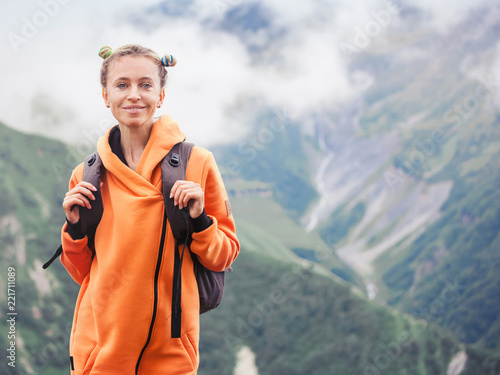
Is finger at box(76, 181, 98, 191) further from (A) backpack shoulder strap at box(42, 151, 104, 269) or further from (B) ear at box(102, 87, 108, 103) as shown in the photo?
(B) ear at box(102, 87, 108, 103)

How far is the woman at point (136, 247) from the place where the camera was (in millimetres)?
3467

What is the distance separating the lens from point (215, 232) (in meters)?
3.48

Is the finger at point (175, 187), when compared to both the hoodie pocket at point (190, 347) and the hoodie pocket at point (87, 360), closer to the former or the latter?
the hoodie pocket at point (190, 347)

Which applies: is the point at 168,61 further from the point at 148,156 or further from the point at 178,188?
the point at 178,188

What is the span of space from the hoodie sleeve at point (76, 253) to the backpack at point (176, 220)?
0.06 meters

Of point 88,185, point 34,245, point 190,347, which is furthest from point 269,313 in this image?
point 88,185

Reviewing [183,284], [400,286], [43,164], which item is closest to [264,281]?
[43,164]

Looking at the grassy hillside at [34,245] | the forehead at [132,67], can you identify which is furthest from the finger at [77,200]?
the grassy hillside at [34,245]

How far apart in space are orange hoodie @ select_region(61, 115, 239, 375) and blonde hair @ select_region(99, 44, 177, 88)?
466 millimetres

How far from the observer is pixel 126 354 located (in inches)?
137

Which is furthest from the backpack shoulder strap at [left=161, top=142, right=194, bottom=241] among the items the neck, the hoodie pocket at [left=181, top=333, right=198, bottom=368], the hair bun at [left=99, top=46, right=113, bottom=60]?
the hair bun at [left=99, top=46, right=113, bottom=60]

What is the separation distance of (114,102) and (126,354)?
1.62 m

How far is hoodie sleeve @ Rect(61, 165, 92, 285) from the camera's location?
355cm

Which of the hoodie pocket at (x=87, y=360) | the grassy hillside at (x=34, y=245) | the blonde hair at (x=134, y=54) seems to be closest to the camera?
the hoodie pocket at (x=87, y=360)
